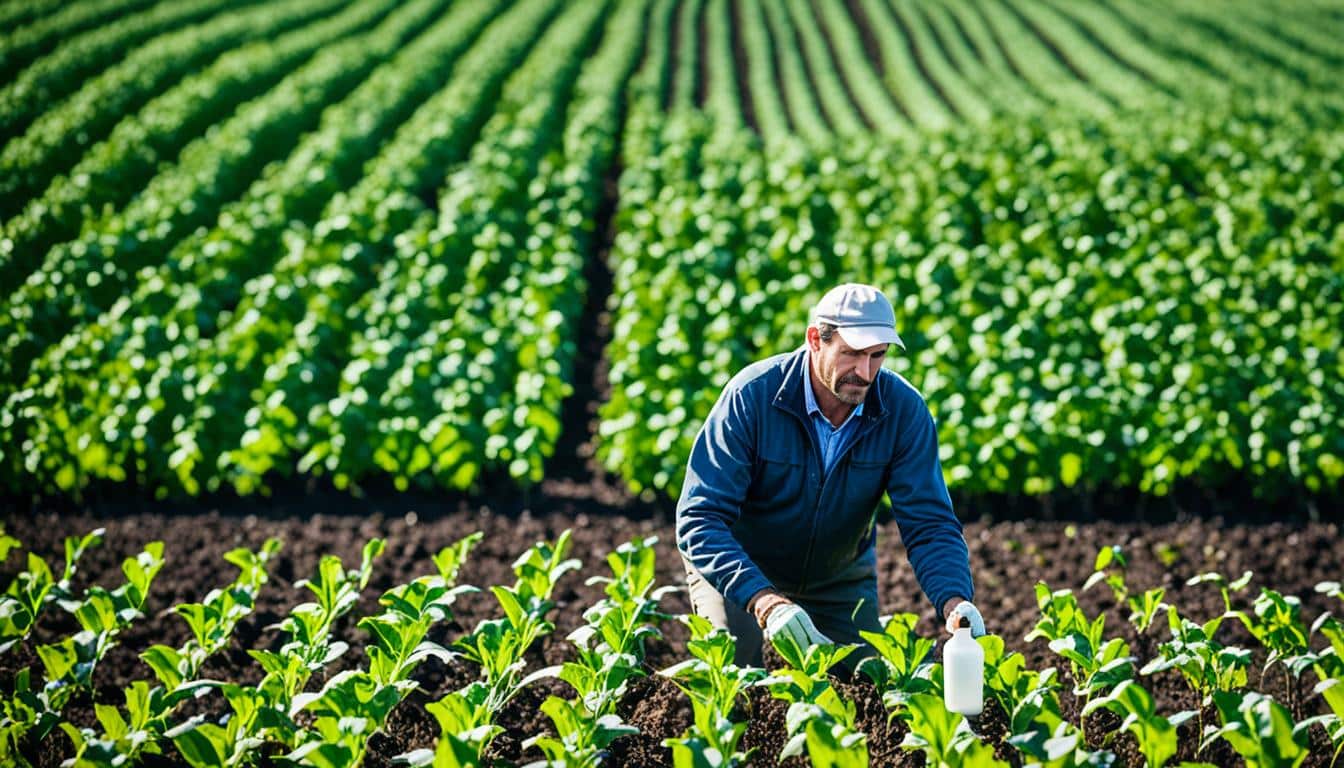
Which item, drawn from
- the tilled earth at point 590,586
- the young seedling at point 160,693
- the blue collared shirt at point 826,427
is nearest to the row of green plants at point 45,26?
the tilled earth at point 590,586

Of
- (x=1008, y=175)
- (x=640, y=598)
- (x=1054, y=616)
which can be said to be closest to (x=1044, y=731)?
(x=1054, y=616)

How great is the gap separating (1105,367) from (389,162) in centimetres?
911

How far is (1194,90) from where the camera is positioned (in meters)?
20.9

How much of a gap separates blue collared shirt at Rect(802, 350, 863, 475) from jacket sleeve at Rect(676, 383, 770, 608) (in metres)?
0.21

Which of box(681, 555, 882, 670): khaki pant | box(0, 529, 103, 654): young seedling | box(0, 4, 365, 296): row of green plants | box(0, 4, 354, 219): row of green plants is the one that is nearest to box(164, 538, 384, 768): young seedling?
box(0, 529, 103, 654): young seedling

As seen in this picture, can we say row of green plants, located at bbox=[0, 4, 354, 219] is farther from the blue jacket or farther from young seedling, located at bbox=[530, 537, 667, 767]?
the blue jacket

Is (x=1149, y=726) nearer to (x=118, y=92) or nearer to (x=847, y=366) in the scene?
(x=847, y=366)

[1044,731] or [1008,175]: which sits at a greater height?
[1008,175]

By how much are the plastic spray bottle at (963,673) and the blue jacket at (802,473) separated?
1.58 ft

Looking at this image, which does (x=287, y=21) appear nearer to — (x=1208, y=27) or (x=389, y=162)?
(x=389, y=162)

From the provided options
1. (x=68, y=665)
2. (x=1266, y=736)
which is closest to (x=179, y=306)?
(x=68, y=665)

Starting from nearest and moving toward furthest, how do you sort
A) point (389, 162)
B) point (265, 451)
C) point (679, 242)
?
1. point (265, 451)
2. point (679, 242)
3. point (389, 162)

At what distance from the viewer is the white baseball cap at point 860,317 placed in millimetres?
3301

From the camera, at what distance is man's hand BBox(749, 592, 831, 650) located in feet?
10.6
